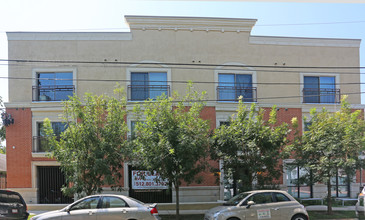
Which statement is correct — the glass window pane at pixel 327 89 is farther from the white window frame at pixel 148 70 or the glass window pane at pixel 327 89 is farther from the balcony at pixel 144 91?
the balcony at pixel 144 91

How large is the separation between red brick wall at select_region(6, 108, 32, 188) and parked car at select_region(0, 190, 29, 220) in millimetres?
5923

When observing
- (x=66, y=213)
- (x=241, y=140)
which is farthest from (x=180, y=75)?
(x=66, y=213)

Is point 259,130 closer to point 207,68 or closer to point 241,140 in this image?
point 241,140

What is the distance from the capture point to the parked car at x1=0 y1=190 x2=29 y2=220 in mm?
10805

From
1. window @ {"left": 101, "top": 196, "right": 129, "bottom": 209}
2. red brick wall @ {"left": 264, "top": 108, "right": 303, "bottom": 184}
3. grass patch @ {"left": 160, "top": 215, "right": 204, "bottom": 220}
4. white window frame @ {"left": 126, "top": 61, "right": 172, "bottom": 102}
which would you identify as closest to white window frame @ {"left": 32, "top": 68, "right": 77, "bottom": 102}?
white window frame @ {"left": 126, "top": 61, "right": 172, "bottom": 102}

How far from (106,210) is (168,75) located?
9839mm

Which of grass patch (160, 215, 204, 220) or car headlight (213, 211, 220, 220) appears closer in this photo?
car headlight (213, 211, 220, 220)

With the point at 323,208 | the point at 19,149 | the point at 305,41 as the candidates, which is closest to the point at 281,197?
the point at 323,208

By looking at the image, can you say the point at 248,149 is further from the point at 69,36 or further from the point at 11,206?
the point at 69,36

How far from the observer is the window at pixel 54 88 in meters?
17.5

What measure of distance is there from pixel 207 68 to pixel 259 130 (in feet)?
21.0

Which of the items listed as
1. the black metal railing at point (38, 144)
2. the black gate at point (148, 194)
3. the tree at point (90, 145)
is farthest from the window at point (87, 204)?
the black metal railing at point (38, 144)

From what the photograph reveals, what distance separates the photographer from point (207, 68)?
18.2m

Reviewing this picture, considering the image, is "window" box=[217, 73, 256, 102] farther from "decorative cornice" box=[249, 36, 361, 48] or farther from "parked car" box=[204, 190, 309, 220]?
"parked car" box=[204, 190, 309, 220]
